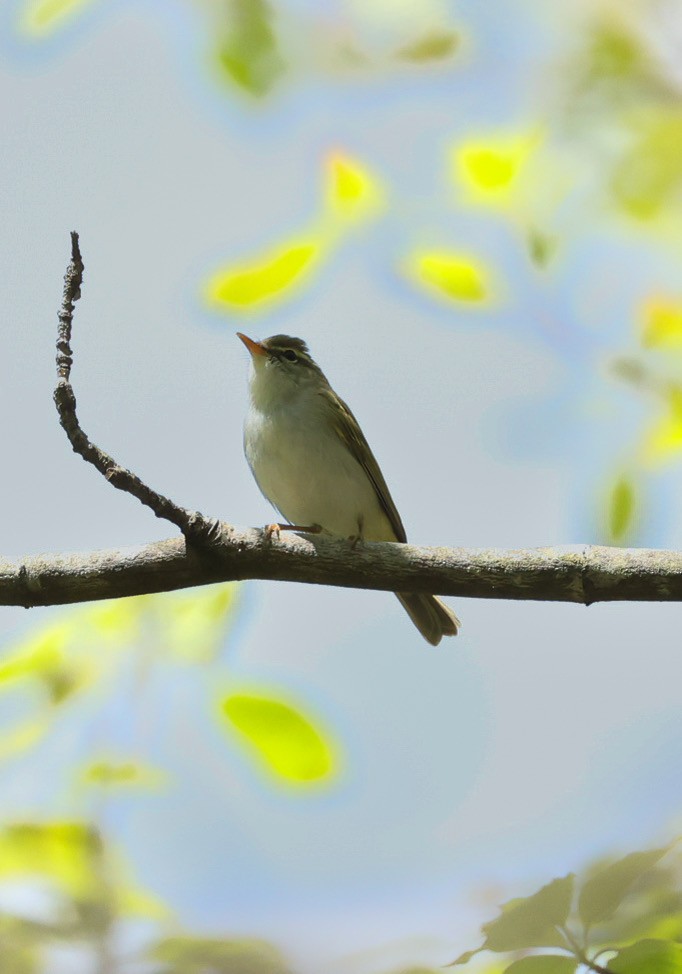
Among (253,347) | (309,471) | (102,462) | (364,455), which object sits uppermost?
(253,347)

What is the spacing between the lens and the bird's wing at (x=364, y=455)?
542 cm

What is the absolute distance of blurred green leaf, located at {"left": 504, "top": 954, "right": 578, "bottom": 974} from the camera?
1.81m

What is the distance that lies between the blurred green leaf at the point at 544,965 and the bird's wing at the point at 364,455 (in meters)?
3.64

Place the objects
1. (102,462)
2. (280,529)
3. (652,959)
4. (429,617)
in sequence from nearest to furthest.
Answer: (652,959) < (102,462) < (280,529) < (429,617)

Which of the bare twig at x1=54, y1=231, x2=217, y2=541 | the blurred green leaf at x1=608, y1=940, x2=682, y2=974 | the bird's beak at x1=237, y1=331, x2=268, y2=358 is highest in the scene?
the bird's beak at x1=237, y1=331, x2=268, y2=358

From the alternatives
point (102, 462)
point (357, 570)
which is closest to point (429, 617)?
point (357, 570)

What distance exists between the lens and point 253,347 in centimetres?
578

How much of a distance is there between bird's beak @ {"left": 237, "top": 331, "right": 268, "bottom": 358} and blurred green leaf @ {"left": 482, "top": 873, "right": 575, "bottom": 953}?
4216 millimetres

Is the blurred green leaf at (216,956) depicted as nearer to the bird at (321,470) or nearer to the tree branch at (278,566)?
the tree branch at (278,566)

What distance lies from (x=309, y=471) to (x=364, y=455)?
380 millimetres

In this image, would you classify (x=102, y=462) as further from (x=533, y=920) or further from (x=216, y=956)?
(x=533, y=920)

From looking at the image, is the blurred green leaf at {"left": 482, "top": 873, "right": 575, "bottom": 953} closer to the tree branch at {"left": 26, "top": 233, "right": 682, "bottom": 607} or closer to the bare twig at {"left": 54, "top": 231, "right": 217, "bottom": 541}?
the tree branch at {"left": 26, "top": 233, "right": 682, "bottom": 607}

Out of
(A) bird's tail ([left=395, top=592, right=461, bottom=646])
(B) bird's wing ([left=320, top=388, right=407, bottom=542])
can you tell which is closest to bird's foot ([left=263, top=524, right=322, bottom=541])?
(B) bird's wing ([left=320, top=388, right=407, bottom=542])

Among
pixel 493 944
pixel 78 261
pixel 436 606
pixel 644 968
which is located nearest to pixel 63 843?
pixel 493 944
